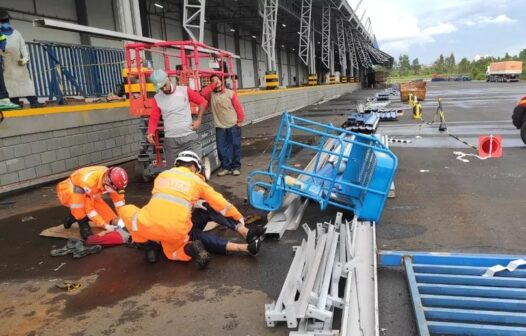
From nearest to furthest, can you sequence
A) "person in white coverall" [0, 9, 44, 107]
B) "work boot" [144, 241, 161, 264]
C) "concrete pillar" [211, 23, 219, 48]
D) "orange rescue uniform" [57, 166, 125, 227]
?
"work boot" [144, 241, 161, 264], "orange rescue uniform" [57, 166, 125, 227], "person in white coverall" [0, 9, 44, 107], "concrete pillar" [211, 23, 219, 48]

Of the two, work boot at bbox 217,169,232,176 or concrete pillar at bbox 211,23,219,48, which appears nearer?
work boot at bbox 217,169,232,176

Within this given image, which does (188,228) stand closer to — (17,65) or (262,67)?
(17,65)

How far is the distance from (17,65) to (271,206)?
596 cm

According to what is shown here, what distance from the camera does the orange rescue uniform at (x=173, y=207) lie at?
401cm

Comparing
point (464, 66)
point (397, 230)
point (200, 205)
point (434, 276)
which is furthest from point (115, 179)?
point (464, 66)

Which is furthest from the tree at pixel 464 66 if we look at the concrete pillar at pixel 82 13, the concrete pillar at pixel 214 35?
the concrete pillar at pixel 82 13

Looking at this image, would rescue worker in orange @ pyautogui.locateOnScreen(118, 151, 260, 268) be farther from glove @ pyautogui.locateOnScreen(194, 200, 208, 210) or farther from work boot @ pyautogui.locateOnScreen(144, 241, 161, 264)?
glove @ pyautogui.locateOnScreen(194, 200, 208, 210)

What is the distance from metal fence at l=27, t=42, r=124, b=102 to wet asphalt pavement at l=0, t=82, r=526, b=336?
11.3ft

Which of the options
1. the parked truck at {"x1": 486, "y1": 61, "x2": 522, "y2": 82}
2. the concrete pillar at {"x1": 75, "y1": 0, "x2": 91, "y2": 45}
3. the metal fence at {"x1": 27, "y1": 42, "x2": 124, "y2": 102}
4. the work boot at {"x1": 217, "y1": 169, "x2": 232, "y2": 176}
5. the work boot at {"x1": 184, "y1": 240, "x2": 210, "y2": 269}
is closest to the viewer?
the work boot at {"x1": 184, "y1": 240, "x2": 210, "y2": 269}

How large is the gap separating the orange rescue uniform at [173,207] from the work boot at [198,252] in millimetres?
92

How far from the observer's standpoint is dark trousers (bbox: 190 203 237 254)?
444 centimetres

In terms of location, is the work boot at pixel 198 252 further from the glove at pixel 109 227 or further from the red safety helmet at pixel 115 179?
the glove at pixel 109 227

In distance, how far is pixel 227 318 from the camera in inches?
130

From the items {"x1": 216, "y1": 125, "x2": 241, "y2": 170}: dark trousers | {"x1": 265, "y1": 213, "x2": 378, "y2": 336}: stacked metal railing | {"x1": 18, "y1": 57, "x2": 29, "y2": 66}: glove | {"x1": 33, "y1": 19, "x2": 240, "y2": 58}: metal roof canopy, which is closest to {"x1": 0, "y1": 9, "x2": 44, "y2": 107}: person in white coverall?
{"x1": 18, "y1": 57, "x2": 29, "y2": 66}: glove
